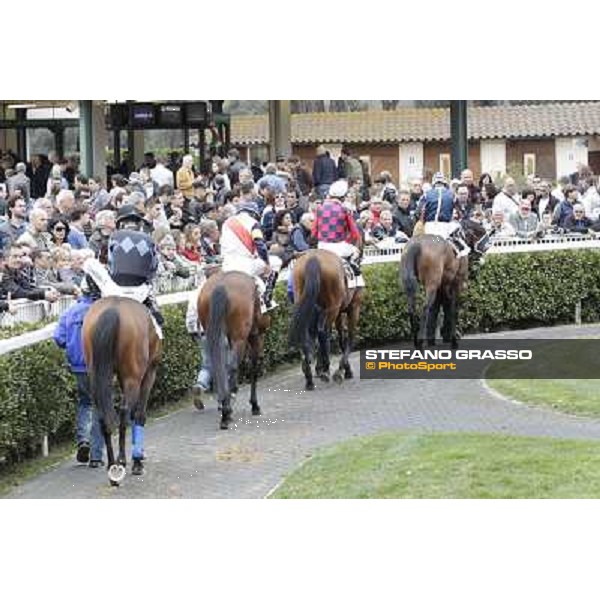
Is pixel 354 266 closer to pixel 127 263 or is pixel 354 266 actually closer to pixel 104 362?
pixel 127 263

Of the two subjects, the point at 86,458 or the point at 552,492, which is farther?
the point at 86,458

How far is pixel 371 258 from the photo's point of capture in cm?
1808

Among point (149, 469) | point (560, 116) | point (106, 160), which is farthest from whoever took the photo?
point (560, 116)

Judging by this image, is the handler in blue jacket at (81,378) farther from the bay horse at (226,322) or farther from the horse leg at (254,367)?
the horse leg at (254,367)

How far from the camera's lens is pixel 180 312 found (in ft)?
45.8

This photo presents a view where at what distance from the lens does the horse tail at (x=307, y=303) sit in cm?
1446

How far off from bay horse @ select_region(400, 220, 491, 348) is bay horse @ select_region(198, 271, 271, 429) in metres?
3.55

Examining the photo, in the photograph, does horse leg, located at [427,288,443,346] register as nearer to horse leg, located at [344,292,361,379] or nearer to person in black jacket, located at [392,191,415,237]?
person in black jacket, located at [392,191,415,237]

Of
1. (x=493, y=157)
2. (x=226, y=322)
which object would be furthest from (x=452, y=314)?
(x=493, y=157)

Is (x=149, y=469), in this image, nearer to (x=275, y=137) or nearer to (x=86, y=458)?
(x=86, y=458)

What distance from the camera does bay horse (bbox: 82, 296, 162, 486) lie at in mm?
10656
